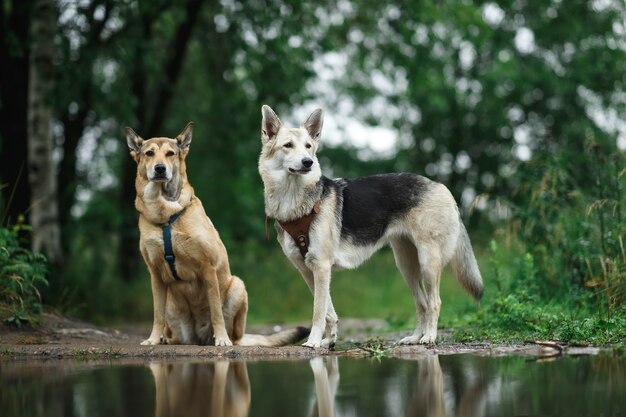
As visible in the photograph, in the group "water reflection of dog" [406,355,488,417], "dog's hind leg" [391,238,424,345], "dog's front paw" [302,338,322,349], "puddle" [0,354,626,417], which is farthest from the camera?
"dog's hind leg" [391,238,424,345]

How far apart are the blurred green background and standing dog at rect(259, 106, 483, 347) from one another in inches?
37.1

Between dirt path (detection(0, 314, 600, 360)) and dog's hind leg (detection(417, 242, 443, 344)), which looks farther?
dog's hind leg (detection(417, 242, 443, 344))

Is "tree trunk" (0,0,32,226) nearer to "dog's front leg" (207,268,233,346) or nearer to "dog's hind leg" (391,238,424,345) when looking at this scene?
"dog's front leg" (207,268,233,346)

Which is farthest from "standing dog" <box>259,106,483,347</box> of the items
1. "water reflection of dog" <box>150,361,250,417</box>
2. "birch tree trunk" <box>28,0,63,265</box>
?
"birch tree trunk" <box>28,0,63,265</box>

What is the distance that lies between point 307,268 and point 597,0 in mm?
21237

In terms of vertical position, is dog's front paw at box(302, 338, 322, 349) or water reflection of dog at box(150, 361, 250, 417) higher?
dog's front paw at box(302, 338, 322, 349)

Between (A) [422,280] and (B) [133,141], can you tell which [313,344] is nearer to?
(A) [422,280]

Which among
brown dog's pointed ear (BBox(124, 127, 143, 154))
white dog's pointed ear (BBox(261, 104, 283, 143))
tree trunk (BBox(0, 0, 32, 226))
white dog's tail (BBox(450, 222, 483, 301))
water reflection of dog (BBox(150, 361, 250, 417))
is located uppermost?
tree trunk (BBox(0, 0, 32, 226))

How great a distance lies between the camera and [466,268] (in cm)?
930

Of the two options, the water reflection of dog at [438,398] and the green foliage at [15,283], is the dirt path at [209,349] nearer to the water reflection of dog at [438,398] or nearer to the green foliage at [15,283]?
the green foliage at [15,283]

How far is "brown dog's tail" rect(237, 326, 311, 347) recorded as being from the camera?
9.20 m

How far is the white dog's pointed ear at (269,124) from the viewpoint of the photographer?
8.74m

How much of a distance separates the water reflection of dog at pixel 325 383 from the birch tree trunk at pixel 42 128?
7.36 m

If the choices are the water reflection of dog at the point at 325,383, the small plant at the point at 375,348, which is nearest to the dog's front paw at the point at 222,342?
the water reflection of dog at the point at 325,383
